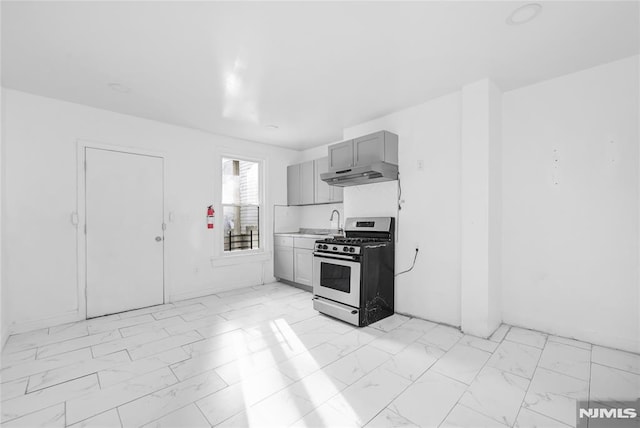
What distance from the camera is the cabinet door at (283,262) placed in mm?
4883

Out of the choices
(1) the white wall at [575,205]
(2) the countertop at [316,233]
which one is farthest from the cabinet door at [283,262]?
(1) the white wall at [575,205]

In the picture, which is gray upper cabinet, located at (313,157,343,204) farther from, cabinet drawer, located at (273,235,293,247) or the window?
the window

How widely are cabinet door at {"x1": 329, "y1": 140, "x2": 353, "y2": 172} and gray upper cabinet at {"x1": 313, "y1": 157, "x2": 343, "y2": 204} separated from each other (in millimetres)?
Answer: 619

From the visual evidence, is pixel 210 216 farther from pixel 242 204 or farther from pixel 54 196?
pixel 54 196

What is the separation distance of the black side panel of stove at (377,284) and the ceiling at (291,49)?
1798 mm

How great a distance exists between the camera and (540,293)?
2906 millimetres

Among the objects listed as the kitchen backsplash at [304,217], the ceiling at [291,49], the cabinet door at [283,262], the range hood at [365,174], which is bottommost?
the cabinet door at [283,262]

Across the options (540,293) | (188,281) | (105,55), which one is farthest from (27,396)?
(540,293)

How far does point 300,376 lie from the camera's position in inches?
85.1

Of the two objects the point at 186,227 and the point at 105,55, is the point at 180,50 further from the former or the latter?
the point at 186,227

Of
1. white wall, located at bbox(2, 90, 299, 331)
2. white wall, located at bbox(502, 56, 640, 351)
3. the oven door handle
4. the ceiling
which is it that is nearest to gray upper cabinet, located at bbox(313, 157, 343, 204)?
the oven door handle

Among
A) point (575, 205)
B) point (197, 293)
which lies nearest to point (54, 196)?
point (197, 293)

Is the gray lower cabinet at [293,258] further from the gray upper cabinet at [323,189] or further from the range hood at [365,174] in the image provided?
the range hood at [365,174]

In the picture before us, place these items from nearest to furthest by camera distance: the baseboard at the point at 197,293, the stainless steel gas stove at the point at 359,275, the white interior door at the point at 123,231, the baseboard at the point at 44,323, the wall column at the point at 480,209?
the wall column at the point at 480,209, the baseboard at the point at 44,323, the stainless steel gas stove at the point at 359,275, the white interior door at the point at 123,231, the baseboard at the point at 197,293
